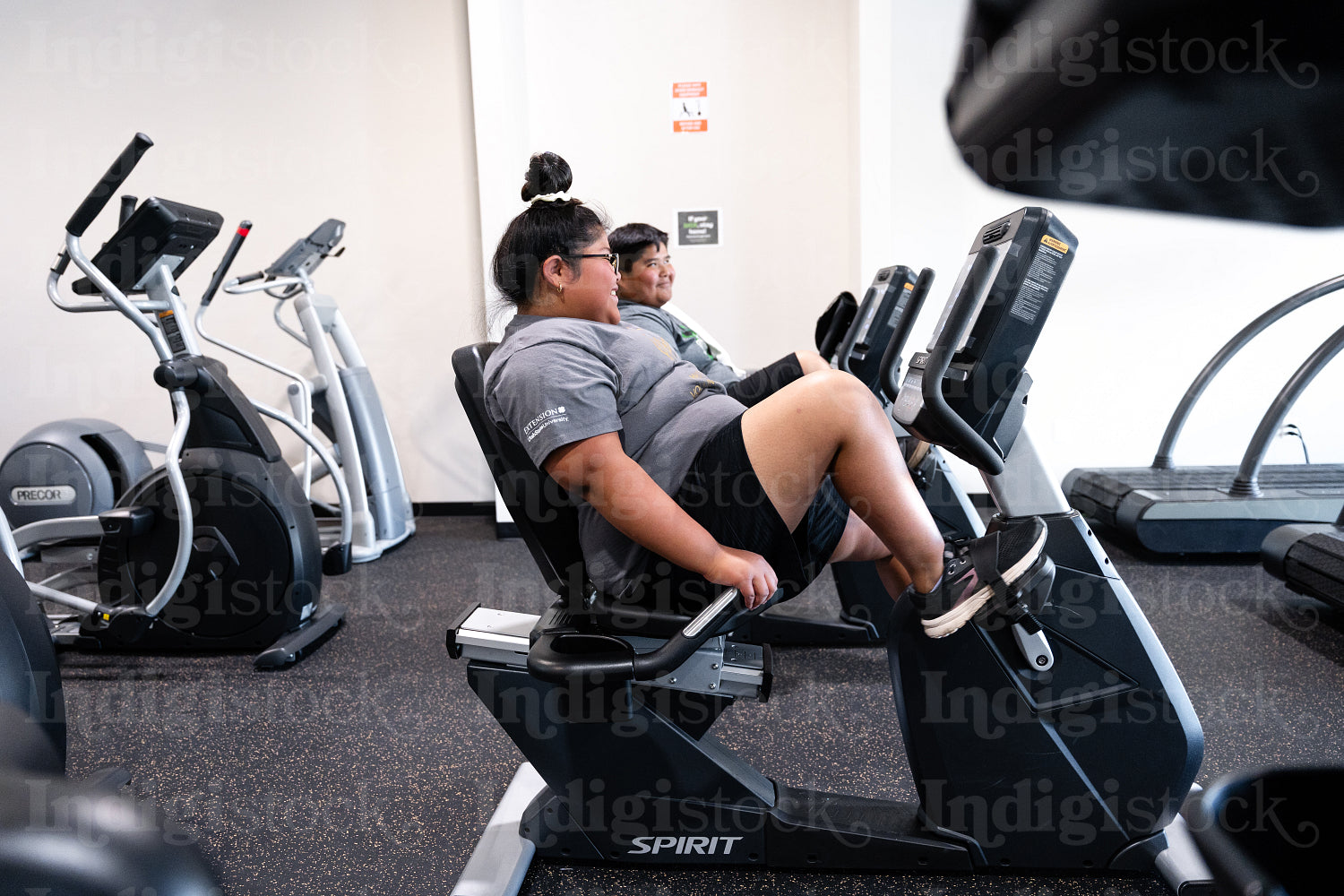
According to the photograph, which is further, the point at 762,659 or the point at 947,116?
the point at 947,116

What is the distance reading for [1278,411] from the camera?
328 cm

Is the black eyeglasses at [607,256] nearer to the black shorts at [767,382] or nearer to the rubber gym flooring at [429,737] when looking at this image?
the black shorts at [767,382]

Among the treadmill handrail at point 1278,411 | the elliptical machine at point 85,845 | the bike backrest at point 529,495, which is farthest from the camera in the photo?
the treadmill handrail at point 1278,411

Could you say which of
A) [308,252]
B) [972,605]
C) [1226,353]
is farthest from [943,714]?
[308,252]

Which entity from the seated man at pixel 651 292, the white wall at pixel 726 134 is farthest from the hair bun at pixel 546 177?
the white wall at pixel 726 134

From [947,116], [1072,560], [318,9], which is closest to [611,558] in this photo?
[1072,560]

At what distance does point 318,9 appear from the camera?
4.26 metres

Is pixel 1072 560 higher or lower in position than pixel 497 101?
lower

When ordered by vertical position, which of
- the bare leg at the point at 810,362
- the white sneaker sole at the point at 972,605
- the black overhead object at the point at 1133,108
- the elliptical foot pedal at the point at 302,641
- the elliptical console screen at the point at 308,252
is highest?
the black overhead object at the point at 1133,108

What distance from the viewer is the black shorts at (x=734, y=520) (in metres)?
1.39

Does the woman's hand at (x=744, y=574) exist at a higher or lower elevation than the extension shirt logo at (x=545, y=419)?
lower

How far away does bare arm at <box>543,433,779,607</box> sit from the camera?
53.2 inches

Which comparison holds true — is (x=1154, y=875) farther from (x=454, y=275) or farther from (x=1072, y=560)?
(x=454, y=275)

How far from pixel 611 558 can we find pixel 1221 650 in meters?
1.90
